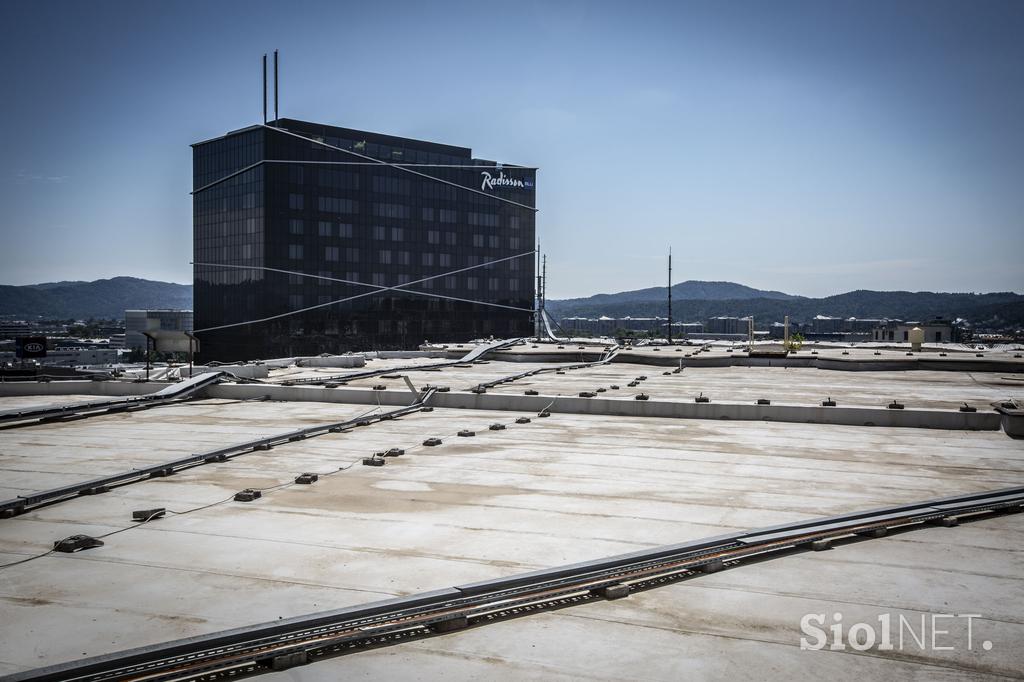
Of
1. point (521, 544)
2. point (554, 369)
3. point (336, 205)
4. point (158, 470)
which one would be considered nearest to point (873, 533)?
Result: point (521, 544)

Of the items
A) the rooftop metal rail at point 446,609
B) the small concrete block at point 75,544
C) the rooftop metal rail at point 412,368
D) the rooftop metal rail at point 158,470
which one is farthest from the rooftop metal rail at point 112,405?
the rooftop metal rail at point 446,609

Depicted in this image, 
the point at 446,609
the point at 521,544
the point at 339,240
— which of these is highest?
the point at 339,240

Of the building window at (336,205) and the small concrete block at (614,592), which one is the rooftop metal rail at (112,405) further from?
the building window at (336,205)

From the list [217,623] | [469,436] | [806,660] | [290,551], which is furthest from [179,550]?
[469,436]

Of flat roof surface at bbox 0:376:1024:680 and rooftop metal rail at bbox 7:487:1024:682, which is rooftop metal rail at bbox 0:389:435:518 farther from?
rooftop metal rail at bbox 7:487:1024:682

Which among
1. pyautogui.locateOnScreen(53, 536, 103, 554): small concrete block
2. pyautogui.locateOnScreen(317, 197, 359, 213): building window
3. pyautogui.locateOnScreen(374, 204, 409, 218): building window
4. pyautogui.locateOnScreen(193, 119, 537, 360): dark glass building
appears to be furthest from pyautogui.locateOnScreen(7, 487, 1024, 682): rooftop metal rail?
pyautogui.locateOnScreen(374, 204, 409, 218): building window

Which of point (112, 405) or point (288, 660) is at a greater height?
point (112, 405)

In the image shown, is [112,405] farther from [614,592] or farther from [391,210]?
[391,210]
